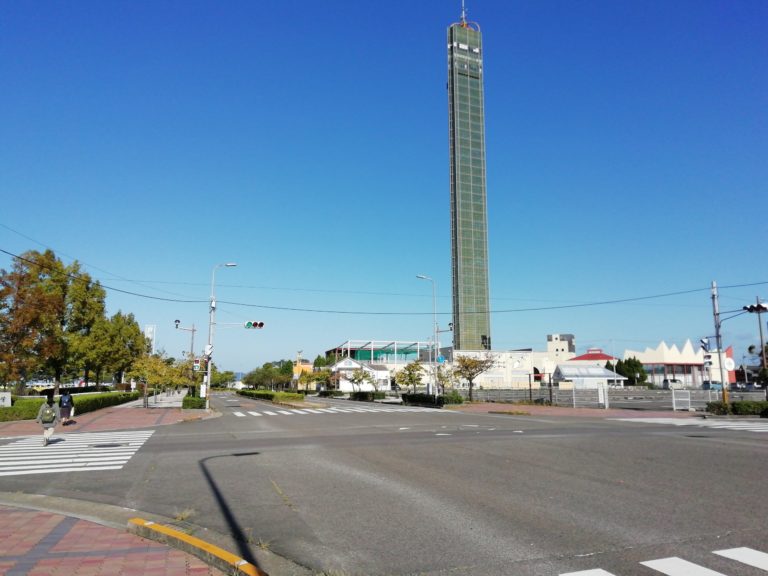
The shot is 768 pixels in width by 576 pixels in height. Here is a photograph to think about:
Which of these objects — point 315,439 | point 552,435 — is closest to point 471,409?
point 552,435

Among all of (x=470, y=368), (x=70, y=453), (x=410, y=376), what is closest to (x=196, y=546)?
(x=70, y=453)

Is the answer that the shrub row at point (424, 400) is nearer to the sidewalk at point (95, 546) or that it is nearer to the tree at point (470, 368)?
the tree at point (470, 368)

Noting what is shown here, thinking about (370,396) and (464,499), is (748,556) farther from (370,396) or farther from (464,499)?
(370,396)

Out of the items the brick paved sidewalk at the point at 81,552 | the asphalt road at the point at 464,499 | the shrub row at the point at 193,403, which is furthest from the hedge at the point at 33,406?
the brick paved sidewalk at the point at 81,552

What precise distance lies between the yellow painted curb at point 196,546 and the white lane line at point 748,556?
4777mm

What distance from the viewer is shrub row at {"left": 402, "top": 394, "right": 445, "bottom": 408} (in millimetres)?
40812

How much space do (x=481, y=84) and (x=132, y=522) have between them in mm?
138326

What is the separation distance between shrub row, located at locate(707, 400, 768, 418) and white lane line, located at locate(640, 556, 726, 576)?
1105 inches

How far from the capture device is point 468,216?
406 feet

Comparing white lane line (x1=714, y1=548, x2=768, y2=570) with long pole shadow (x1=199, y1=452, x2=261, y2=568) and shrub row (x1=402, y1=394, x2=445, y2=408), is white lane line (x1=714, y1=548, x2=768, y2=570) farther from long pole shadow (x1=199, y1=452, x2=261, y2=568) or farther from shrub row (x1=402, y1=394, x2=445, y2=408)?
shrub row (x1=402, y1=394, x2=445, y2=408)

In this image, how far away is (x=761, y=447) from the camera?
1515 cm

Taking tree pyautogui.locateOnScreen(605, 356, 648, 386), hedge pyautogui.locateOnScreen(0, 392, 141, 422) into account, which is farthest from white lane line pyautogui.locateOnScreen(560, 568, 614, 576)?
tree pyautogui.locateOnScreen(605, 356, 648, 386)

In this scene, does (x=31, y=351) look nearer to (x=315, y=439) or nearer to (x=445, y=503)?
(x=315, y=439)

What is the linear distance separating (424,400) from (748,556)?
38.3 m
